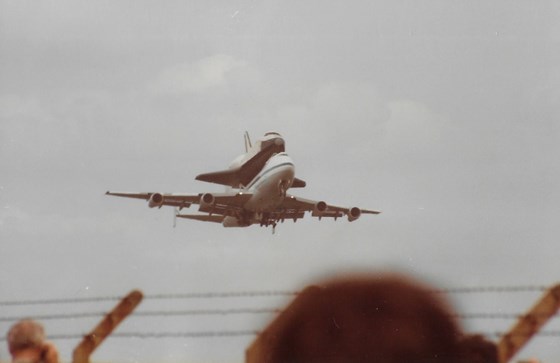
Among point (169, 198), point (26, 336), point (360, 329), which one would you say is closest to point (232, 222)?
point (169, 198)

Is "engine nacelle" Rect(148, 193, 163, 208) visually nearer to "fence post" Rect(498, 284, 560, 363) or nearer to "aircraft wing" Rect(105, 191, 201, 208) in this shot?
"aircraft wing" Rect(105, 191, 201, 208)

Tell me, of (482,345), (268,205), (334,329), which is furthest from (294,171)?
(482,345)

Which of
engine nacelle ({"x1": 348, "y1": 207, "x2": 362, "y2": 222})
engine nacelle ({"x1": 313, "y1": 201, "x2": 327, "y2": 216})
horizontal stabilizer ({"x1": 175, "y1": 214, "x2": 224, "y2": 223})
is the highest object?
engine nacelle ({"x1": 313, "y1": 201, "x2": 327, "y2": 216})

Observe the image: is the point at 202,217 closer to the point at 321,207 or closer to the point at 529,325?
the point at 321,207

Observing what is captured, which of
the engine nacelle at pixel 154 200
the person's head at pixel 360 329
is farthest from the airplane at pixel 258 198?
the person's head at pixel 360 329

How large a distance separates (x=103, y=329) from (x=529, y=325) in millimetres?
2778

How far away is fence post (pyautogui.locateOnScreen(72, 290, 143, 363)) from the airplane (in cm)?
3193

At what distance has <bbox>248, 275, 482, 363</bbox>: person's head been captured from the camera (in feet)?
16.3

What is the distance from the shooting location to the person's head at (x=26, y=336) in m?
4.37

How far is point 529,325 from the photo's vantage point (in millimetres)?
4344

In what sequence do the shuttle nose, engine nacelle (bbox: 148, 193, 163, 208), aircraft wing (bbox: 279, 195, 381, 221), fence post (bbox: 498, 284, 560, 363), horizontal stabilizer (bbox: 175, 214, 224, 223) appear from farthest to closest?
horizontal stabilizer (bbox: 175, 214, 224, 223), the shuttle nose, aircraft wing (bbox: 279, 195, 381, 221), engine nacelle (bbox: 148, 193, 163, 208), fence post (bbox: 498, 284, 560, 363)

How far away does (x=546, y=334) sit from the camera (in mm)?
4383

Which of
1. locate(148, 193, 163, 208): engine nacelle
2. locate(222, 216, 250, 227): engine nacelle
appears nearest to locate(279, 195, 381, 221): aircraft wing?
locate(222, 216, 250, 227): engine nacelle

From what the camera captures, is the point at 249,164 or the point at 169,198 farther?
the point at 249,164
